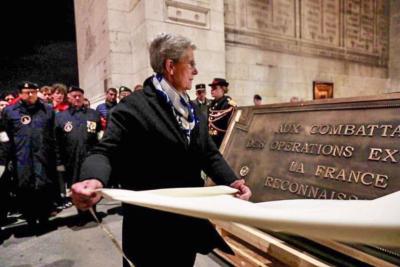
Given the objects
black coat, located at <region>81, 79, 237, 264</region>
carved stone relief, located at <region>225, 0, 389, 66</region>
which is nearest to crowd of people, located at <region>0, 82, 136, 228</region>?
black coat, located at <region>81, 79, 237, 264</region>

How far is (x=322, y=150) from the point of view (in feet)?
8.20

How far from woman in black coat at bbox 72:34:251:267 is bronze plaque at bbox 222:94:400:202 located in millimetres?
1017

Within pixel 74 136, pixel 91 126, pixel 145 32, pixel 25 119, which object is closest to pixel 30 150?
pixel 25 119

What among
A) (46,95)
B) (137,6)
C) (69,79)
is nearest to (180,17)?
(137,6)

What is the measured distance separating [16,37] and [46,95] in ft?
30.5

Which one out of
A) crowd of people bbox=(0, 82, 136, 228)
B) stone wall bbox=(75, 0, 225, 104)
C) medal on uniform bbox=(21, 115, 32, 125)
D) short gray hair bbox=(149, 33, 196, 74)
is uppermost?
stone wall bbox=(75, 0, 225, 104)

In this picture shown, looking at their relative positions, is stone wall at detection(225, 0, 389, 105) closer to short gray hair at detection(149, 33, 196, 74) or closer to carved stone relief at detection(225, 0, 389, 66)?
carved stone relief at detection(225, 0, 389, 66)

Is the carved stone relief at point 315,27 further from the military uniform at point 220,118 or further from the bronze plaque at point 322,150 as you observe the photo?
the bronze plaque at point 322,150

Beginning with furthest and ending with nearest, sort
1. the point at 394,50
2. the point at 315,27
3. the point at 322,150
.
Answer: the point at 394,50 < the point at 315,27 < the point at 322,150

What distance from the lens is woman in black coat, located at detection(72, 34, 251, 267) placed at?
1.48 metres

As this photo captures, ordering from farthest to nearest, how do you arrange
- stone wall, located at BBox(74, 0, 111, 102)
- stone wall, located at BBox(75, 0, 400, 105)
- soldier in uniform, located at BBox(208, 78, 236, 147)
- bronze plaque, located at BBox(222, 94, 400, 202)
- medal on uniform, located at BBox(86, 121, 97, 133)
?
stone wall, located at BBox(74, 0, 111, 102) → stone wall, located at BBox(75, 0, 400, 105) → soldier in uniform, located at BBox(208, 78, 236, 147) → medal on uniform, located at BBox(86, 121, 97, 133) → bronze plaque, located at BBox(222, 94, 400, 202)

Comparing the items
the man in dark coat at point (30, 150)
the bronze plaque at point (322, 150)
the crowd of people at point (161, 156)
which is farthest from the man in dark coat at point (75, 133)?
the crowd of people at point (161, 156)

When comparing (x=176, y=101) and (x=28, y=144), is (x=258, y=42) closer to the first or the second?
(x=28, y=144)

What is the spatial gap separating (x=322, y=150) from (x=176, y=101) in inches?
58.0
